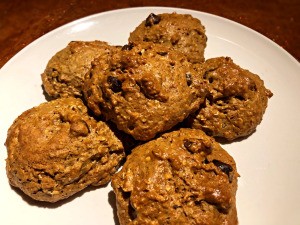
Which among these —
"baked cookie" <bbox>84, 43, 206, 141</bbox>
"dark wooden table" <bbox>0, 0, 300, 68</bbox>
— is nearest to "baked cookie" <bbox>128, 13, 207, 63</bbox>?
"baked cookie" <bbox>84, 43, 206, 141</bbox>

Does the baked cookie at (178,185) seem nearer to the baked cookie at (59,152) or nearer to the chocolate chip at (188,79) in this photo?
the baked cookie at (59,152)

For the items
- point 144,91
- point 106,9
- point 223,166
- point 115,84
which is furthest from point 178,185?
point 106,9

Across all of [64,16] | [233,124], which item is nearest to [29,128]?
[233,124]

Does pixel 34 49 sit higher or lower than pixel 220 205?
higher

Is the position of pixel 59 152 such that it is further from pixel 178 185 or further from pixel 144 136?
pixel 178 185

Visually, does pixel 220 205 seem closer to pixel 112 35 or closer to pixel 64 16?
pixel 112 35

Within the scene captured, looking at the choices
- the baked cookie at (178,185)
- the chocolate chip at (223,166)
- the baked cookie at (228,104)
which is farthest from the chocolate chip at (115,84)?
the chocolate chip at (223,166)
